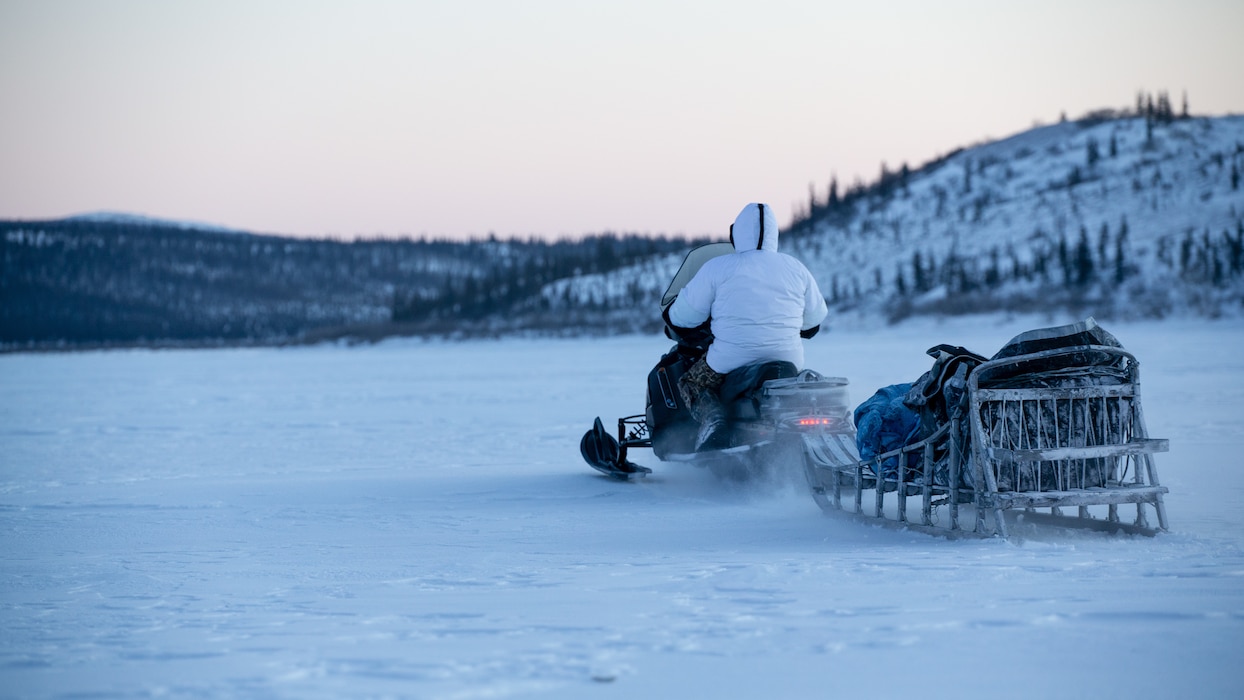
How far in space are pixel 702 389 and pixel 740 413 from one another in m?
0.40

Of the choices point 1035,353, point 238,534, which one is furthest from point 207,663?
point 1035,353

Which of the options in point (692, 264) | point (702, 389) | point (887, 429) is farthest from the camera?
point (692, 264)

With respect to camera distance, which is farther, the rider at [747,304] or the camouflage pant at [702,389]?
the camouflage pant at [702,389]

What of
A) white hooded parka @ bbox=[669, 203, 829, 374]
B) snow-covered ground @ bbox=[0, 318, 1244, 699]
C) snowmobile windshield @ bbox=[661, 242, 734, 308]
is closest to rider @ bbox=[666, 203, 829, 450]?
white hooded parka @ bbox=[669, 203, 829, 374]

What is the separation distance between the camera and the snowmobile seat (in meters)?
7.50

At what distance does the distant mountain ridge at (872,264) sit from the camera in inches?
2680

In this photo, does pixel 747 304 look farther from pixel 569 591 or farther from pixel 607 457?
pixel 569 591

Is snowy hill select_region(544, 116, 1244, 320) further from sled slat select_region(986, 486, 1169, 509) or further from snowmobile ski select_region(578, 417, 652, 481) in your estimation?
sled slat select_region(986, 486, 1169, 509)

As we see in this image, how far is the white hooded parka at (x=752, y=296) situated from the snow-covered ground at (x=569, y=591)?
0.88 metres

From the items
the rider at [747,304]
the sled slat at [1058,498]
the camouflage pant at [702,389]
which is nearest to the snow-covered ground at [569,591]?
the sled slat at [1058,498]

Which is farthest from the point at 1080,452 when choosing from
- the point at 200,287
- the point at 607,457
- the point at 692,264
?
the point at 200,287

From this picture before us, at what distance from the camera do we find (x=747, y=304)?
25.2ft

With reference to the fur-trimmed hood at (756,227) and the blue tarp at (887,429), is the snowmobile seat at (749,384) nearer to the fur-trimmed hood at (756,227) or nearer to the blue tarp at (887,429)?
the fur-trimmed hood at (756,227)

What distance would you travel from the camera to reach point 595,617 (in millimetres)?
4305
